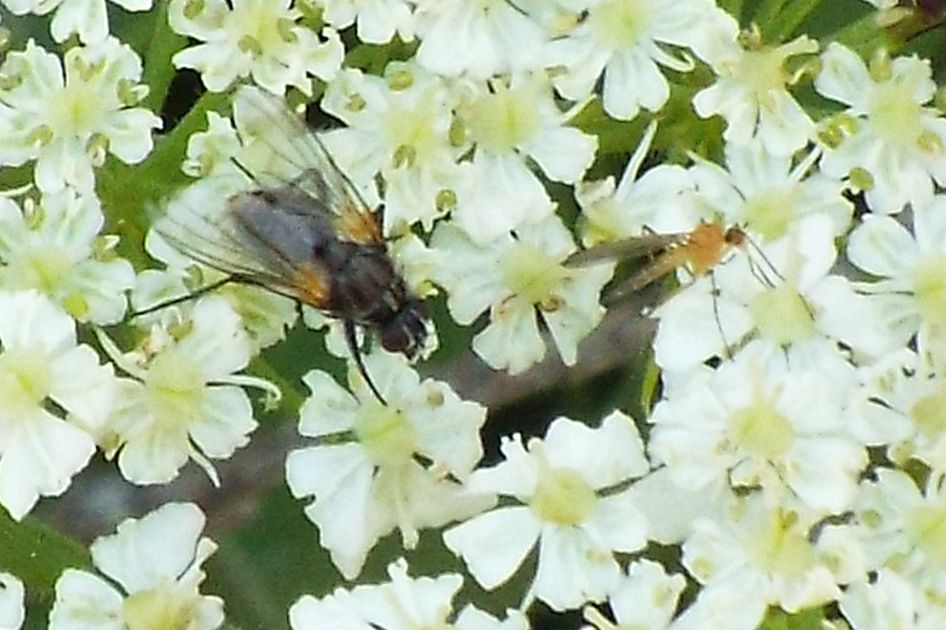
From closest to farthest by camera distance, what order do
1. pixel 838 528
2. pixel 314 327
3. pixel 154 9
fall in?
pixel 838 528 → pixel 314 327 → pixel 154 9

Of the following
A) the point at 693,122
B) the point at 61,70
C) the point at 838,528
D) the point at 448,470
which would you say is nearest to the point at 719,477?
the point at 838,528

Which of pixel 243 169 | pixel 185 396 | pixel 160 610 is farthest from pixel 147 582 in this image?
pixel 243 169

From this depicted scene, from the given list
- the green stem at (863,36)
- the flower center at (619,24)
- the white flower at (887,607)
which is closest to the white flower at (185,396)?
the flower center at (619,24)

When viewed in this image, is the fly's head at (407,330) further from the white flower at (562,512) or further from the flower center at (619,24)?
the flower center at (619,24)

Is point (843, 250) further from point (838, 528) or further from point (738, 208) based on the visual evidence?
point (838, 528)

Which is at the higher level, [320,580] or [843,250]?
[843,250]

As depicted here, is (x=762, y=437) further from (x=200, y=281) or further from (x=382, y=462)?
(x=200, y=281)
